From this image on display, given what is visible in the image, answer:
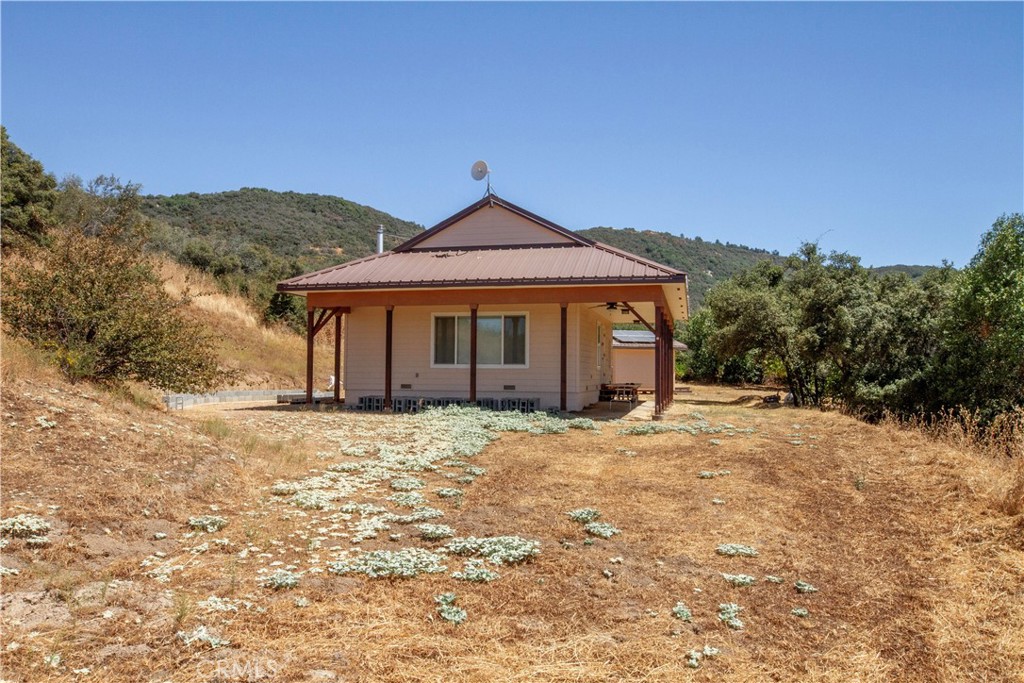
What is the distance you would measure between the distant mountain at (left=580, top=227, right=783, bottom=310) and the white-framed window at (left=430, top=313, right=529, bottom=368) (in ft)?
175

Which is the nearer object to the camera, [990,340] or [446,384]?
[990,340]

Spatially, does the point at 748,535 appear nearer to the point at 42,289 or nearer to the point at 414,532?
the point at 414,532

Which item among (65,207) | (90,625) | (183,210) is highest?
(183,210)

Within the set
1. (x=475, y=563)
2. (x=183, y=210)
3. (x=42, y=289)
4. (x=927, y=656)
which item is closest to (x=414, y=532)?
(x=475, y=563)

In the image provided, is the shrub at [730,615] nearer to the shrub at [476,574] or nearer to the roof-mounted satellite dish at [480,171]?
the shrub at [476,574]

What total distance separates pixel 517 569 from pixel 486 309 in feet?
36.8

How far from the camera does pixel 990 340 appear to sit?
1542 centimetres

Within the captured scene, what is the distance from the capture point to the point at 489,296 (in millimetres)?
15469

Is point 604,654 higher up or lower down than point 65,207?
lower down

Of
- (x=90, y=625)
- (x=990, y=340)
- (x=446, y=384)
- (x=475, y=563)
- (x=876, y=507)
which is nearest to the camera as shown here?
(x=90, y=625)

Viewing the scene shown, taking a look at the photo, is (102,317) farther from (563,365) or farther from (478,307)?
(563,365)

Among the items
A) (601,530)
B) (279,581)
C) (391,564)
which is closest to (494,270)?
(601,530)

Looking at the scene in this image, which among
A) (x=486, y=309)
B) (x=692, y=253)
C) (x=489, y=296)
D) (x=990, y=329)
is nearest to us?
(x=489, y=296)

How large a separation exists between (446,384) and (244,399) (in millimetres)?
6228
